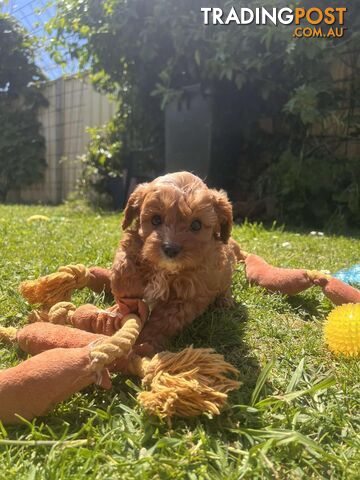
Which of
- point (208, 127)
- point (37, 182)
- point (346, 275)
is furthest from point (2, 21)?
point (346, 275)

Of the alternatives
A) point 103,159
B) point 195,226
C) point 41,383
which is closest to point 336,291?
point 195,226

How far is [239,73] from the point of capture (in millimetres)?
5090

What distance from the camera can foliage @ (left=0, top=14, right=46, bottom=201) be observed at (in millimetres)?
10016

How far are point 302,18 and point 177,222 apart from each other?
156 inches

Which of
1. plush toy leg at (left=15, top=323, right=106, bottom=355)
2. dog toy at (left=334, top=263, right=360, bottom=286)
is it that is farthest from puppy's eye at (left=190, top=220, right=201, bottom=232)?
dog toy at (left=334, top=263, right=360, bottom=286)

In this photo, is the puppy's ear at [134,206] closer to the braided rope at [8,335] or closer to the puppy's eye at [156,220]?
the puppy's eye at [156,220]

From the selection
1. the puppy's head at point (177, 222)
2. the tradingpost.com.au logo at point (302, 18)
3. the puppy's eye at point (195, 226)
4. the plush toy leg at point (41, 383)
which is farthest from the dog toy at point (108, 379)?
the tradingpost.com.au logo at point (302, 18)

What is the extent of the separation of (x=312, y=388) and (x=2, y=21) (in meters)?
11.3

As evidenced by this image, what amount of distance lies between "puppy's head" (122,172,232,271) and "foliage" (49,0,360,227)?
Result: 3.60m

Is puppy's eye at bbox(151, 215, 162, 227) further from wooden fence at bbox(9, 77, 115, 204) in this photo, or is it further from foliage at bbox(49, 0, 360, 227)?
wooden fence at bbox(9, 77, 115, 204)

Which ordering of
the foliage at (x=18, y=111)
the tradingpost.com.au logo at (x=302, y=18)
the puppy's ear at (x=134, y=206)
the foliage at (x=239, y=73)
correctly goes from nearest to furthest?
the puppy's ear at (x=134, y=206), the tradingpost.com.au logo at (x=302, y=18), the foliage at (x=239, y=73), the foliage at (x=18, y=111)

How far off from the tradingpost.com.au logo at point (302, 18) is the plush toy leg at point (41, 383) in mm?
4388

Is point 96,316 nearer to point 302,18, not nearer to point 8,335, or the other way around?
point 8,335

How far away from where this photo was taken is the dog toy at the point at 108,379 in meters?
1.05
